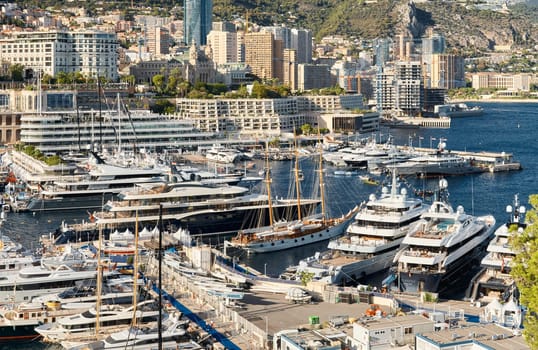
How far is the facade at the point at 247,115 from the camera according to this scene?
244 ft

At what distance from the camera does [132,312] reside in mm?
21484

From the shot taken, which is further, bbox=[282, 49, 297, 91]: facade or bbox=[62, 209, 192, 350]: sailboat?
bbox=[282, 49, 297, 91]: facade

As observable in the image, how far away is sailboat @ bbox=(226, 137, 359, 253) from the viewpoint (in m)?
31.7

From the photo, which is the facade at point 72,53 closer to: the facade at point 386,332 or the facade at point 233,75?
the facade at point 233,75

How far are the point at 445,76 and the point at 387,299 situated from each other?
12976 centimetres

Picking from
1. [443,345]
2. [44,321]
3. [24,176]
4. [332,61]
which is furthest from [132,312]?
[332,61]

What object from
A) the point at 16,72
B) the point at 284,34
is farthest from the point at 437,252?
the point at 284,34

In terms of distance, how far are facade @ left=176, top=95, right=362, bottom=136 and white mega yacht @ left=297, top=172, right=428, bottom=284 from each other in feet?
142

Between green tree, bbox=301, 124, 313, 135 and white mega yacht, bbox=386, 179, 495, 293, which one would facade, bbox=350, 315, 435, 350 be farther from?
green tree, bbox=301, 124, 313, 135

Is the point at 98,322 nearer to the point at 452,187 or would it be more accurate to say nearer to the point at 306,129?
the point at 452,187

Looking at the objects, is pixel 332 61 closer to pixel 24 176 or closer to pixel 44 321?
pixel 24 176

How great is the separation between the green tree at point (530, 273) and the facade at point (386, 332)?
3.55 metres

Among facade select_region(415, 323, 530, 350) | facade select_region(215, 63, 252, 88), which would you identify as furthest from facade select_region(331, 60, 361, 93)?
facade select_region(415, 323, 530, 350)

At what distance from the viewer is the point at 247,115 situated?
76812mm
